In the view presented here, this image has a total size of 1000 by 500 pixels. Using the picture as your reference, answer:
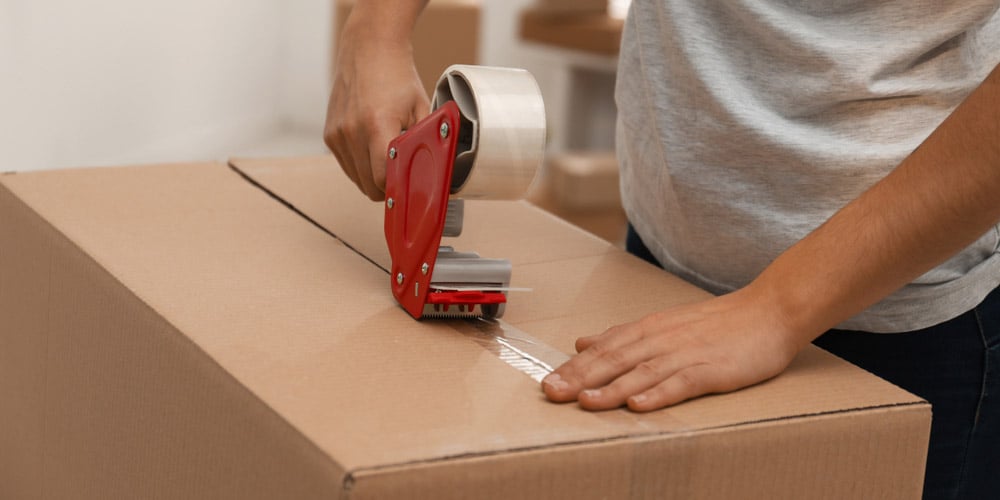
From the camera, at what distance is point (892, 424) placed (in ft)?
2.08

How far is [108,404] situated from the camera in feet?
2.30

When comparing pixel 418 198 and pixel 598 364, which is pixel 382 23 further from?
pixel 598 364

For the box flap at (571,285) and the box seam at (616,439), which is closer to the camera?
the box seam at (616,439)

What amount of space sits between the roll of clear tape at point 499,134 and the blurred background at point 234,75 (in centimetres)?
140

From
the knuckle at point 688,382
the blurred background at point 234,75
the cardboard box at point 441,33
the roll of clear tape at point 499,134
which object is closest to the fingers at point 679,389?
the knuckle at point 688,382

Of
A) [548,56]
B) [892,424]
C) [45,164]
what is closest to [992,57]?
[892,424]

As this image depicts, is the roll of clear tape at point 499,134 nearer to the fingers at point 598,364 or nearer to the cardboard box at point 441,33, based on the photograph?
the fingers at point 598,364

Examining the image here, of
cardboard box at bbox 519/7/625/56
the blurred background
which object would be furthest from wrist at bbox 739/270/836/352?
cardboard box at bbox 519/7/625/56

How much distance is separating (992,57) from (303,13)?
2.97m

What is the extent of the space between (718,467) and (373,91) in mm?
390

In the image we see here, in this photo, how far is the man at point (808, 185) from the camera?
0.64 meters

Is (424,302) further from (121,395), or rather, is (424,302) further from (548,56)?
(548,56)

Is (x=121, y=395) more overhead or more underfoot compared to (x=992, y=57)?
more underfoot

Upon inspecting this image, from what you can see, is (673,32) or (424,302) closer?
(424,302)
